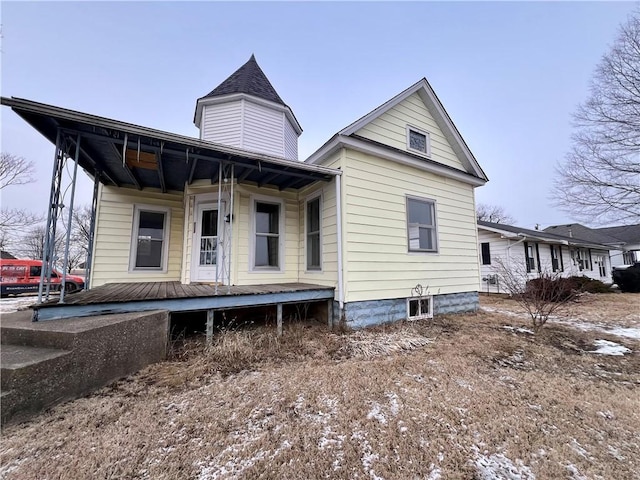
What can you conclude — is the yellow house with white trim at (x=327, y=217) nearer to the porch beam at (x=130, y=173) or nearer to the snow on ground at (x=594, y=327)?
the porch beam at (x=130, y=173)

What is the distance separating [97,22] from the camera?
7.18 meters

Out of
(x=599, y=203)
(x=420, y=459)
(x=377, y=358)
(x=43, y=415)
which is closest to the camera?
(x=420, y=459)

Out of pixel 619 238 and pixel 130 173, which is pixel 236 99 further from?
pixel 619 238

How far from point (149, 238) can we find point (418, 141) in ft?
24.4

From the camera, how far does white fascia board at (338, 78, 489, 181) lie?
6168mm

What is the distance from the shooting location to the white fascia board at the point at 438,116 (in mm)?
6168

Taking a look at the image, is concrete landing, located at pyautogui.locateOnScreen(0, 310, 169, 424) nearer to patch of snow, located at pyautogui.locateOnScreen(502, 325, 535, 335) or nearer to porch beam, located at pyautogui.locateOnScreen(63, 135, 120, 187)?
porch beam, located at pyautogui.locateOnScreen(63, 135, 120, 187)

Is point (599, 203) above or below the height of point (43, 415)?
above

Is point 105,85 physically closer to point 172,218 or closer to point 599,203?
point 172,218

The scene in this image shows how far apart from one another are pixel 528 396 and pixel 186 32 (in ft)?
44.9

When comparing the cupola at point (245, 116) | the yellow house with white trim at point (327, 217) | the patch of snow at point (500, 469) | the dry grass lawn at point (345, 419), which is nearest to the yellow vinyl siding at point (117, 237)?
the yellow house with white trim at point (327, 217)

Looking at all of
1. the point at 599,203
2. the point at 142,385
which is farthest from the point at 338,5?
the point at 599,203

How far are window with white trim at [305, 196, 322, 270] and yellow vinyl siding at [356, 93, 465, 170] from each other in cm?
192

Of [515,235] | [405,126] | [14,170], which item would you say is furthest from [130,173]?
[14,170]
